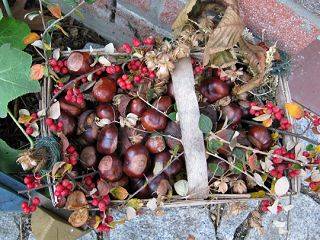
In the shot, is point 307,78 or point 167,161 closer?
point 167,161

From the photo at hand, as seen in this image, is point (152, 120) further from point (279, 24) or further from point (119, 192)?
point (279, 24)

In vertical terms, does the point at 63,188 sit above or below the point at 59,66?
below

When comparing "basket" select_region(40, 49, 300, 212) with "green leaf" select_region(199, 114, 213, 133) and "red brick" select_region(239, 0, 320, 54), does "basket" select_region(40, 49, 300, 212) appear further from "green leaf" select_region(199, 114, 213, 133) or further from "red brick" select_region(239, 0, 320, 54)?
"red brick" select_region(239, 0, 320, 54)

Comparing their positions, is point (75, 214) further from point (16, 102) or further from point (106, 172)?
point (16, 102)

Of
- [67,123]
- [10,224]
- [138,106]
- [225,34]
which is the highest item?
[225,34]

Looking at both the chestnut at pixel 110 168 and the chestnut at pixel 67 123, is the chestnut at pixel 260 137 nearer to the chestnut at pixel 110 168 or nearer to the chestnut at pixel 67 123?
the chestnut at pixel 110 168

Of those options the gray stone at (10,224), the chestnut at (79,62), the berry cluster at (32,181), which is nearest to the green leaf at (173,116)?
the chestnut at (79,62)

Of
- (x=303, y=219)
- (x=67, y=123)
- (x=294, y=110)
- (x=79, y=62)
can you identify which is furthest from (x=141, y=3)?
(x=303, y=219)

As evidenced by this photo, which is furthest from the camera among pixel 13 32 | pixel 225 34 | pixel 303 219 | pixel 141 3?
pixel 303 219
